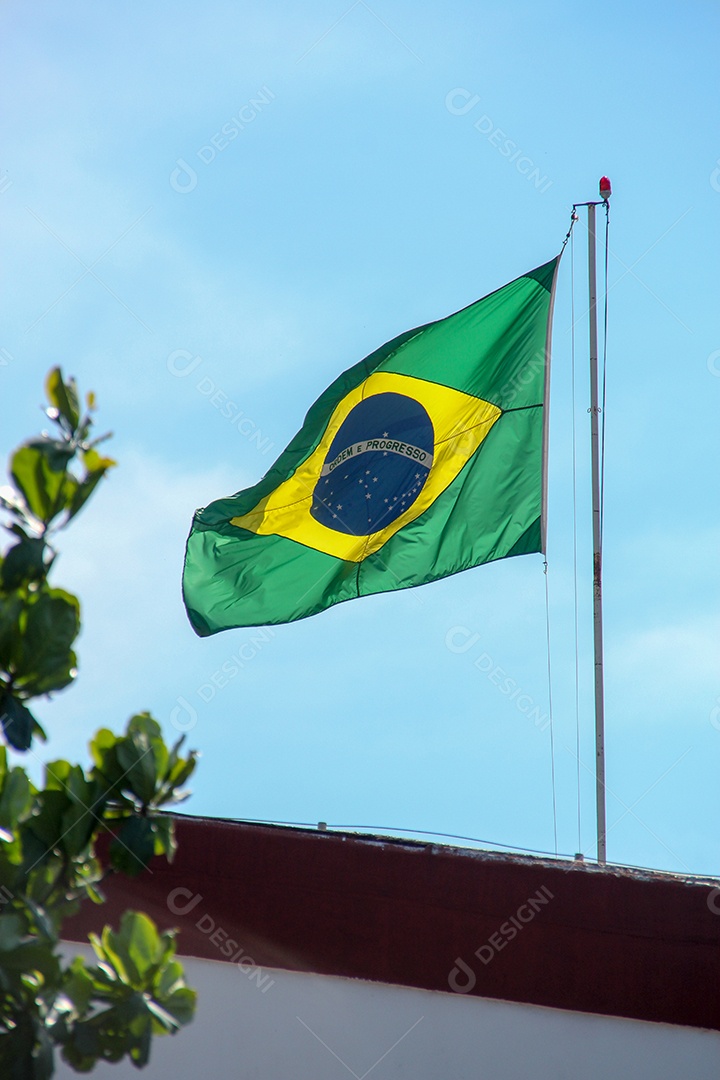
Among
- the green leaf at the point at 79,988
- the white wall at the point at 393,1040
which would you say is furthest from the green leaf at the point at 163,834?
the white wall at the point at 393,1040

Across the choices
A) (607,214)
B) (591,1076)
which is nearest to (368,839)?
(591,1076)

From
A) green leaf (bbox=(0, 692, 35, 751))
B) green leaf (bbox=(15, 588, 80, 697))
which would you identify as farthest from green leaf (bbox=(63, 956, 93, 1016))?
green leaf (bbox=(15, 588, 80, 697))

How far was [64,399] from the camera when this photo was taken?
276 centimetres

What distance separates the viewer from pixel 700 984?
508cm

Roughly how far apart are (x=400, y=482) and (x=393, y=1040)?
3943 mm

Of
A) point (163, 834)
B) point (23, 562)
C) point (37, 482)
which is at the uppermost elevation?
point (37, 482)

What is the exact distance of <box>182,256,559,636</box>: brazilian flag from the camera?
25.6ft

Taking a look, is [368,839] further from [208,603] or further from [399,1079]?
[208,603]

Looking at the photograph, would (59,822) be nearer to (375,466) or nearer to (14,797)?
(14,797)

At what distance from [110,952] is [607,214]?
7126mm

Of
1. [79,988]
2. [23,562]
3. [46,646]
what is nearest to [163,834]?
[79,988]

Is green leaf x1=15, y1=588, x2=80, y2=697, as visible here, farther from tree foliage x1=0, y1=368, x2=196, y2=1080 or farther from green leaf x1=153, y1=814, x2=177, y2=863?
green leaf x1=153, y1=814, x2=177, y2=863

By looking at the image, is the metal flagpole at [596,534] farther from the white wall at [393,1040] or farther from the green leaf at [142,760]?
the green leaf at [142,760]

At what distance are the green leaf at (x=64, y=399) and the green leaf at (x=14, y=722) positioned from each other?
643 millimetres
